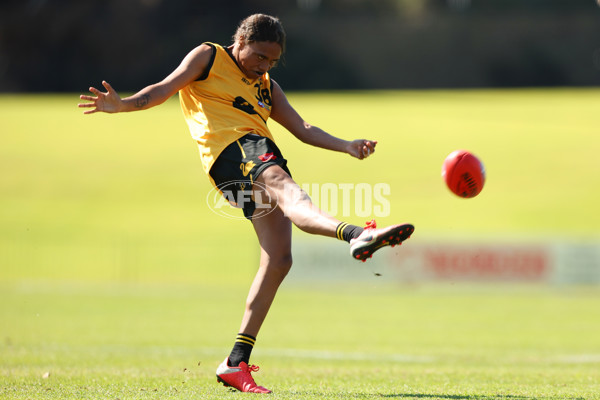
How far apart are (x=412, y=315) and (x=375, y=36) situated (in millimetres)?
53033

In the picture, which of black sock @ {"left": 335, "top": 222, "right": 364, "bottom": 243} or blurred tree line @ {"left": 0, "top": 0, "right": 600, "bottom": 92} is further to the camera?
blurred tree line @ {"left": 0, "top": 0, "right": 600, "bottom": 92}

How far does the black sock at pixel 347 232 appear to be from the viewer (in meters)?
5.30

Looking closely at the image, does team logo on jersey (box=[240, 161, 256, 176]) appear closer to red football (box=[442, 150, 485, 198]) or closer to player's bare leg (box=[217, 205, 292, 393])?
player's bare leg (box=[217, 205, 292, 393])

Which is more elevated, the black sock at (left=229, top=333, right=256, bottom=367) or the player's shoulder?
the player's shoulder

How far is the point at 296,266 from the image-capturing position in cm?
2503

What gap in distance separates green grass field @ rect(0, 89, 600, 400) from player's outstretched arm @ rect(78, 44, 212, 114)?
1987 mm

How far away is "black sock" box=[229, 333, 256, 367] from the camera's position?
6.17 metres

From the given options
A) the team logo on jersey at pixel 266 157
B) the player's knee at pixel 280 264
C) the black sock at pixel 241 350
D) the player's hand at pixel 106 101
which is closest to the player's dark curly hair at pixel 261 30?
the team logo on jersey at pixel 266 157

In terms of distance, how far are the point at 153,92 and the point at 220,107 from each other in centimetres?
56

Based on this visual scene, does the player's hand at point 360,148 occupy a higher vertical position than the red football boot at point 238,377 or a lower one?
higher

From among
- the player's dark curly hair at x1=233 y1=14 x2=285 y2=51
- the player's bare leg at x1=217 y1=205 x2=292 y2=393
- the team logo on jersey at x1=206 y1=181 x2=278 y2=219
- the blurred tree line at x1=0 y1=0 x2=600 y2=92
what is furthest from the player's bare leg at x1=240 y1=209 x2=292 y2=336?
the blurred tree line at x1=0 y1=0 x2=600 y2=92

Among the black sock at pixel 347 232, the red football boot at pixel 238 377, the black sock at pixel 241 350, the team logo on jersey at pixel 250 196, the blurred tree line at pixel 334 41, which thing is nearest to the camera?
the black sock at pixel 347 232

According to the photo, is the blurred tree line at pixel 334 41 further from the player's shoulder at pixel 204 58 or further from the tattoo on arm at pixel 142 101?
the tattoo on arm at pixel 142 101

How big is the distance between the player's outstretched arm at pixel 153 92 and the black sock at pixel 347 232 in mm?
1530
